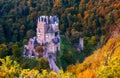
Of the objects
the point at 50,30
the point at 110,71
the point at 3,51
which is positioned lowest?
the point at 3,51

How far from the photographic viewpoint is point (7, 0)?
3916 cm

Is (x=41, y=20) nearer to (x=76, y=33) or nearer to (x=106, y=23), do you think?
(x=76, y=33)

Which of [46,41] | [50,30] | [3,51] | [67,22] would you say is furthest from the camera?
[67,22]

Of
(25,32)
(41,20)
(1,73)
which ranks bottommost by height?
(25,32)

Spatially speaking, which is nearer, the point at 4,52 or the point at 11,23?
the point at 4,52

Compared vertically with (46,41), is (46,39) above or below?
above

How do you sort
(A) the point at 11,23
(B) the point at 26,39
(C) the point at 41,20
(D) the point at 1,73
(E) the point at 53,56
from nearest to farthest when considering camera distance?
(D) the point at 1,73
(E) the point at 53,56
(C) the point at 41,20
(B) the point at 26,39
(A) the point at 11,23

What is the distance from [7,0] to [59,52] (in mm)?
13777

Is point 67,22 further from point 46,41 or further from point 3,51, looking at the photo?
point 3,51

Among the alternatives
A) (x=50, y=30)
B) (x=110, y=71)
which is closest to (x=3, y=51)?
(x=50, y=30)

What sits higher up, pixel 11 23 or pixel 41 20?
pixel 41 20

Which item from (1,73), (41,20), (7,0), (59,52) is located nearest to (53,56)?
(59,52)

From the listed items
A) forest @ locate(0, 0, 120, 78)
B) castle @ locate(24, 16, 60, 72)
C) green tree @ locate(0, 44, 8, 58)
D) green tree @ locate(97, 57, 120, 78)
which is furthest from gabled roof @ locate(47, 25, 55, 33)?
green tree @ locate(97, 57, 120, 78)

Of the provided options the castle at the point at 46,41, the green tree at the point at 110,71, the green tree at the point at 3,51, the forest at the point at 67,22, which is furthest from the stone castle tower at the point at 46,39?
the green tree at the point at 110,71
